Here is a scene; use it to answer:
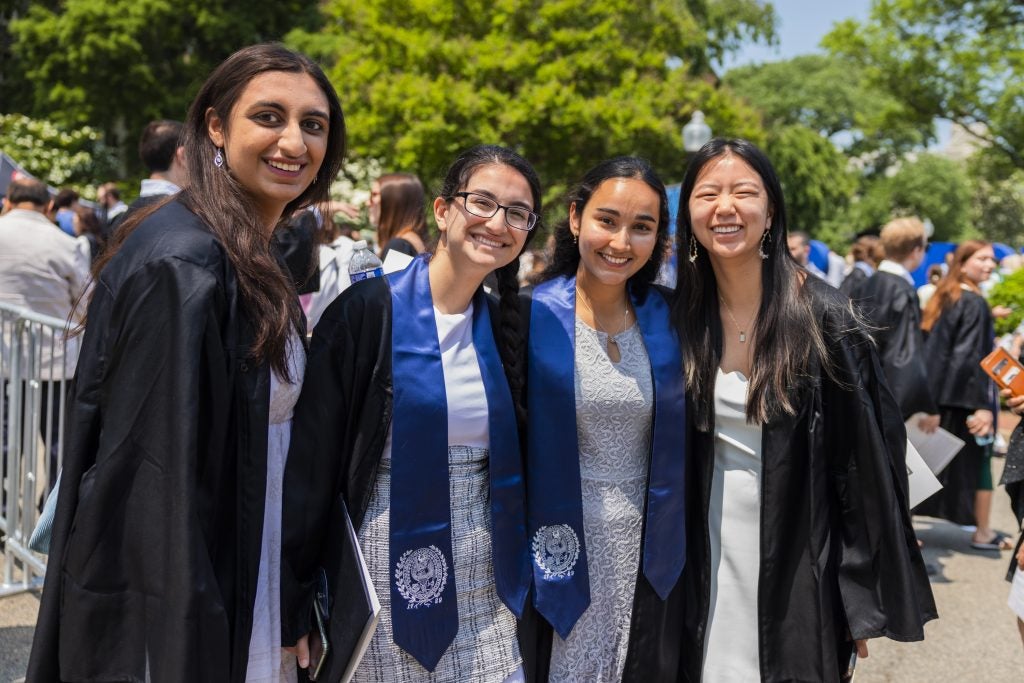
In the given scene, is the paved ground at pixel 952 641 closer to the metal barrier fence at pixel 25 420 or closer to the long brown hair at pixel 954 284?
the metal barrier fence at pixel 25 420

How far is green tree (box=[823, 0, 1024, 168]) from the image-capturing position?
21641 millimetres

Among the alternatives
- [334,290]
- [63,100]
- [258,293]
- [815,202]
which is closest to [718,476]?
[258,293]

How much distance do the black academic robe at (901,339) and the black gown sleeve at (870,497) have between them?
115 inches

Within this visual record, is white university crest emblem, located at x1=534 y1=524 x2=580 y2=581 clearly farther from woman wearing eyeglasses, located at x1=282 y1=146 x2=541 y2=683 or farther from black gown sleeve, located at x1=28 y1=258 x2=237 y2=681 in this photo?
black gown sleeve, located at x1=28 y1=258 x2=237 y2=681

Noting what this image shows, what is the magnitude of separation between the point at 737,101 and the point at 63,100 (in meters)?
17.5

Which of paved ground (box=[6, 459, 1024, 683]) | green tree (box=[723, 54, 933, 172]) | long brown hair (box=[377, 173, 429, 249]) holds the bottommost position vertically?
paved ground (box=[6, 459, 1024, 683])

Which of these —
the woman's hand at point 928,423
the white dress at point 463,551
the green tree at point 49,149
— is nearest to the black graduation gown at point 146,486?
the white dress at point 463,551

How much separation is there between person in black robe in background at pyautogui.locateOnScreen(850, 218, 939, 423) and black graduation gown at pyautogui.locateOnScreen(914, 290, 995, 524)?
527 millimetres

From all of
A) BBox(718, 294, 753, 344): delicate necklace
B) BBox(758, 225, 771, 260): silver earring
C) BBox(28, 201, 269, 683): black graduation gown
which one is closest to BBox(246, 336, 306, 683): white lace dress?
BBox(28, 201, 269, 683): black graduation gown

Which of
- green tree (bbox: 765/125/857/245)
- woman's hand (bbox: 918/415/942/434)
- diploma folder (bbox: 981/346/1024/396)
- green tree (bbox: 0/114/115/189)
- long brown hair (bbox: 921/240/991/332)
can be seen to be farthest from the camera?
green tree (bbox: 765/125/857/245)

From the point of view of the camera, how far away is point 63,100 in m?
24.3

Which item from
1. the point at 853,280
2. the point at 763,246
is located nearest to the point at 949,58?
the point at 853,280

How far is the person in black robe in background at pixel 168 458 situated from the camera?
171 centimetres

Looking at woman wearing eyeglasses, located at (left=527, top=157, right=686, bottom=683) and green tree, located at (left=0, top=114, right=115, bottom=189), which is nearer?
woman wearing eyeglasses, located at (left=527, top=157, right=686, bottom=683)
